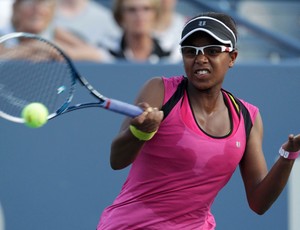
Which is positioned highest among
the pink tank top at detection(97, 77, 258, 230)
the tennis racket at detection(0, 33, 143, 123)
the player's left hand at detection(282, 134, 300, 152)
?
the tennis racket at detection(0, 33, 143, 123)

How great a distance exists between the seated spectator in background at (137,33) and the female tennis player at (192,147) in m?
2.68

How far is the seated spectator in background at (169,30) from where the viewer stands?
20.8 ft

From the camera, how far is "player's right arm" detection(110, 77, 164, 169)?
9.92 ft

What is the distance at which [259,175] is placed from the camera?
3582mm

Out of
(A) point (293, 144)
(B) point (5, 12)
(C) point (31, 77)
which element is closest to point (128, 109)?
(A) point (293, 144)

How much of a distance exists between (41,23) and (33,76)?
1225mm

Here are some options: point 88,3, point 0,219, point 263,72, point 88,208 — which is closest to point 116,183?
point 88,208

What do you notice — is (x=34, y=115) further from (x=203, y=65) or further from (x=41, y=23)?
(x=41, y=23)

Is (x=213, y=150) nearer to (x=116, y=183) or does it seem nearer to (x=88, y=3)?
(x=116, y=183)

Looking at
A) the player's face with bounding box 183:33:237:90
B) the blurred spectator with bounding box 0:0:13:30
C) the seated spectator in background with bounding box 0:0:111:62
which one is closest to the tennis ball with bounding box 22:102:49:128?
the player's face with bounding box 183:33:237:90

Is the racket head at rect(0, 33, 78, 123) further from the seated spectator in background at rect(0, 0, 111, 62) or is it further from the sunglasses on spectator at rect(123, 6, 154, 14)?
the sunglasses on spectator at rect(123, 6, 154, 14)

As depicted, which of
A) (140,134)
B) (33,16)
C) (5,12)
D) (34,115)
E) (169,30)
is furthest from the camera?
(5,12)

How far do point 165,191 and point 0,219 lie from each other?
1983 mm

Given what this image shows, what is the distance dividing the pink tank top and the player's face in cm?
14
